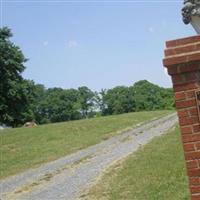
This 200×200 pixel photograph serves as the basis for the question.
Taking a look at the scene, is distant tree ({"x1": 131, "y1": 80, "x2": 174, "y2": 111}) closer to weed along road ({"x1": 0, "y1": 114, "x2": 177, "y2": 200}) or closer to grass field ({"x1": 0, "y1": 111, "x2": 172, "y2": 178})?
grass field ({"x1": 0, "y1": 111, "x2": 172, "y2": 178})

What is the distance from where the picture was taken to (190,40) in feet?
19.2

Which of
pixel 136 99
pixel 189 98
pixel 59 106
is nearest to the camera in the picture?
pixel 189 98

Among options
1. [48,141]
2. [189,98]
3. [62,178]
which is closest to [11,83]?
[48,141]

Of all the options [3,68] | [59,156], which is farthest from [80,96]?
[59,156]

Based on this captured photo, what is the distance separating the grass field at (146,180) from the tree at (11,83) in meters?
38.6

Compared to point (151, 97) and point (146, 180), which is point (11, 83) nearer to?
point (146, 180)

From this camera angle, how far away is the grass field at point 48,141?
2423cm

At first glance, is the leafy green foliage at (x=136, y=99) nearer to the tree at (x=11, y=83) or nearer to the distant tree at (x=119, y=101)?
the distant tree at (x=119, y=101)

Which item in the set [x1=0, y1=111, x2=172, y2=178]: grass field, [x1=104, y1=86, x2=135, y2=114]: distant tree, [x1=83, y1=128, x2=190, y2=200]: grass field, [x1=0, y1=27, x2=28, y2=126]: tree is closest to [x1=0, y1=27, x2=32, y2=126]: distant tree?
[x1=0, y1=27, x2=28, y2=126]: tree

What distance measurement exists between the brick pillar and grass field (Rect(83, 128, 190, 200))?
4250 millimetres

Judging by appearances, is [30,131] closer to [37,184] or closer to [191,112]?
[37,184]

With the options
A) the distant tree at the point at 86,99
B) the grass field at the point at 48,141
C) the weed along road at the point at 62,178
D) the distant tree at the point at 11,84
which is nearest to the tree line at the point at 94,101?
the distant tree at the point at 86,99

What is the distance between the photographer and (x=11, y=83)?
182 feet

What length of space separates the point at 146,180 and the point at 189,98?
7518mm
